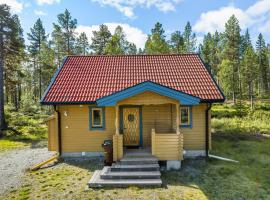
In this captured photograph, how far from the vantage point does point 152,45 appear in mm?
28594

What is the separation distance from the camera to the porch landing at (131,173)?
328 inches

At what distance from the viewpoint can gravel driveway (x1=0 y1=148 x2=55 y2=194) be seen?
905 cm

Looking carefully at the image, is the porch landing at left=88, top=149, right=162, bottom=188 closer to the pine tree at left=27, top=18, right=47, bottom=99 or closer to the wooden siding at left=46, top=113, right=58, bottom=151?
the wooden siding at left=46, top=113, right=58, bottom=151

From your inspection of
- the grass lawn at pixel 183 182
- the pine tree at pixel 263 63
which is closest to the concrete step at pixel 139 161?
the grass lawn at pixel 183 182

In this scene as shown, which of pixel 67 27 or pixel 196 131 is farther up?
pixel 67 27

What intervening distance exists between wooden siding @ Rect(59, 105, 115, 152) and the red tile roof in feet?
2.20

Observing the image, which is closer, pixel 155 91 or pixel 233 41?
pixel 155 91

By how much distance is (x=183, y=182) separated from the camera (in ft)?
28.3

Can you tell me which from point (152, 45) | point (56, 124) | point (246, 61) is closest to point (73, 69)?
point (56, 124)

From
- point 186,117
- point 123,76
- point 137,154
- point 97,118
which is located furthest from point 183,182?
point 123,76

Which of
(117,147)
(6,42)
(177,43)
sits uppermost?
(177,43)

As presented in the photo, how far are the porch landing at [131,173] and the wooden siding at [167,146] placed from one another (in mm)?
367

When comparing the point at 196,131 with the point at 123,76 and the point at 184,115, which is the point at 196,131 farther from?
the point at 123,76

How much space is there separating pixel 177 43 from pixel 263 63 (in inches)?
854
